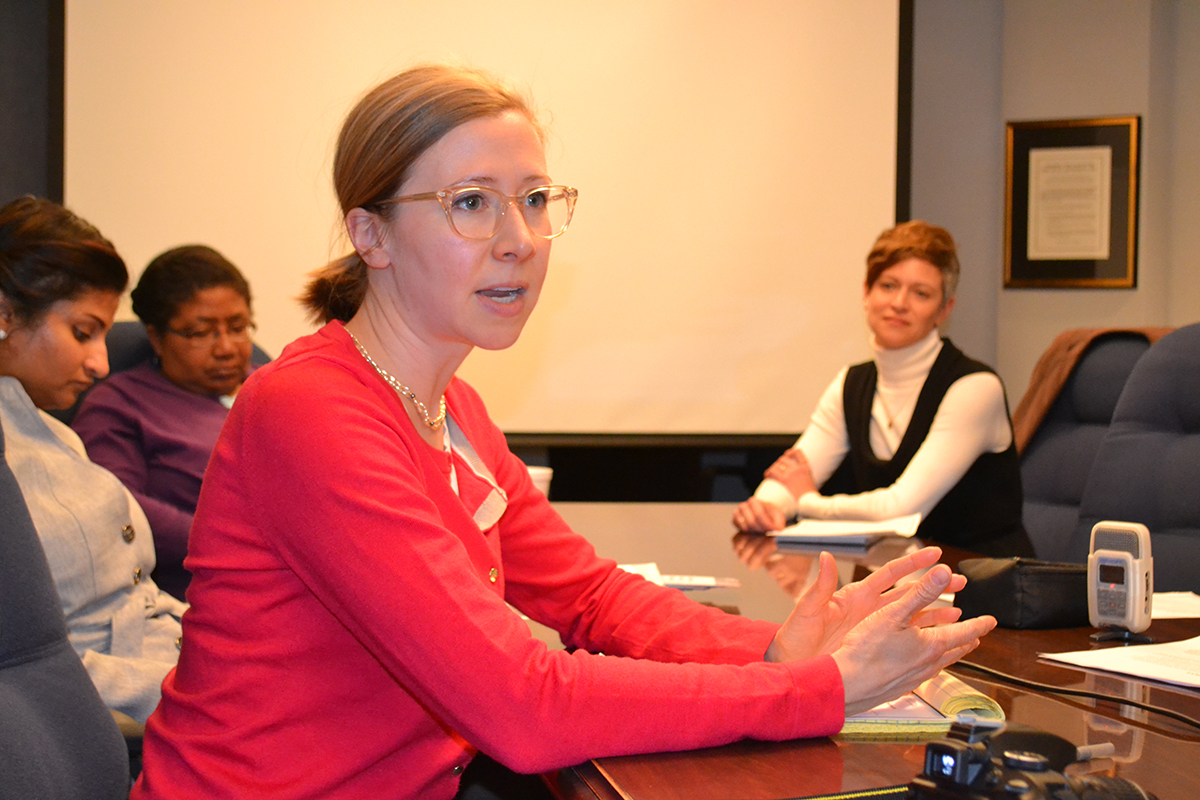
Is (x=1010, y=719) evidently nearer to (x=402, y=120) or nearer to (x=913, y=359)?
(x=402, y=120)

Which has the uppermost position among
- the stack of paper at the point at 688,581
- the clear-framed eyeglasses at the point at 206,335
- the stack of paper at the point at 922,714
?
the clear-framed eyeglasses at the point at 206,335

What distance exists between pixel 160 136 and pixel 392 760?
305 centimetres

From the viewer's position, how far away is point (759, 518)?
2049 millimetres

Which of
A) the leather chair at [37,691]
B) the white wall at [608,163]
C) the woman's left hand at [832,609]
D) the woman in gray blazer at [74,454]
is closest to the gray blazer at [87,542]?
the woman in gray blazer at [74,454]

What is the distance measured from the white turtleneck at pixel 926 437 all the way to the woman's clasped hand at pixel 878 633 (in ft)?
3.91

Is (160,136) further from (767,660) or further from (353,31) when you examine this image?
(767,660)

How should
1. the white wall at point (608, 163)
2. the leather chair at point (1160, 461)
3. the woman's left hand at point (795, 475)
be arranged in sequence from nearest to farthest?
the leather chair at point (1160, 461), the woman's left hand at point (795, 475), the white wall at point (608, 163)

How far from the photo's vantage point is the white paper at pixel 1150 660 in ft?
3.19

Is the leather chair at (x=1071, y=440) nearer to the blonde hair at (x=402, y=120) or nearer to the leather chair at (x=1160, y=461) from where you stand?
the leather chair at (x=1160, y=461)

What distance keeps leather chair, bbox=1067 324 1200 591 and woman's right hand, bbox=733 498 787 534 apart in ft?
1.86

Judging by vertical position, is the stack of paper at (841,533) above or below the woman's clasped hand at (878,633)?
below

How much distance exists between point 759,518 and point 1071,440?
2.62 ft

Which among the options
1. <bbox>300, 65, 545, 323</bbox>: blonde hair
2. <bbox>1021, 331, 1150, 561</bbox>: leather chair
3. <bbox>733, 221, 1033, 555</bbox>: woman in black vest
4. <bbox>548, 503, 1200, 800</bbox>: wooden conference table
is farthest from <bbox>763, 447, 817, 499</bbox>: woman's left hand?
<bbox>300, 65, 545, 323</bbox>: blonde hair

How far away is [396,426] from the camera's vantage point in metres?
0.93
